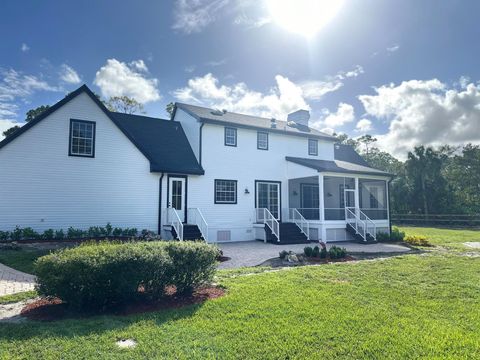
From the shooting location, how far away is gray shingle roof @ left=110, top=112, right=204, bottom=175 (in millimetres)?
15973

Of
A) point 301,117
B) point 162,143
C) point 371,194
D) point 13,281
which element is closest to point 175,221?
point 162,143

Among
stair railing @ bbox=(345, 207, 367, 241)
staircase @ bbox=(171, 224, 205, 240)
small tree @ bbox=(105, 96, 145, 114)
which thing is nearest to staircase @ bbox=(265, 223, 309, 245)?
stair railing @ bbox=(345, 207, 367, 241)

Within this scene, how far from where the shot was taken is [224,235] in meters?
17.3

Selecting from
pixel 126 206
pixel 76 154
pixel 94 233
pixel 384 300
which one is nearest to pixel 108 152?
pixel 76 154

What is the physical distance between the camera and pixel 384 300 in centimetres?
623

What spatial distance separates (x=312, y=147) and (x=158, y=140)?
34.2 feet

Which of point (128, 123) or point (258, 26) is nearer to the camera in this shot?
point (258, 26)

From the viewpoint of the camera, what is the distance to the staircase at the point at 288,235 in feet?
54.7

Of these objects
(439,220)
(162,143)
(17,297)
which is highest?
(162,143)

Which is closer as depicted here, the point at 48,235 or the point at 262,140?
the point at 48,235

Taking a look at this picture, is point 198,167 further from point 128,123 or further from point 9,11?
point 9,11

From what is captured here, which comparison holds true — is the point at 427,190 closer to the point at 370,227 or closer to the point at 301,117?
the point at 301,117

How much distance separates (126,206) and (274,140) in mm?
9902

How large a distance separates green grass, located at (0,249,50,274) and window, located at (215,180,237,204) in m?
8.85
